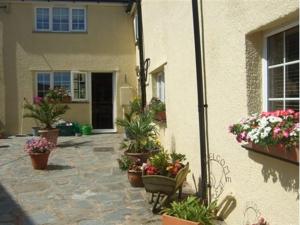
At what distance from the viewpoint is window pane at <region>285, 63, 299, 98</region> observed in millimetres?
3912

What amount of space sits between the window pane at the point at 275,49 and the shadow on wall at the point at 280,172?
94cm

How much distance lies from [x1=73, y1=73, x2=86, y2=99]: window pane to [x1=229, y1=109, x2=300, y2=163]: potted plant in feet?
44.9

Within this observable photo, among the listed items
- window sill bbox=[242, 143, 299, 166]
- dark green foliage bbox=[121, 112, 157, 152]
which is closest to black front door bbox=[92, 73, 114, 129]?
dark green foliage bbox=[121, 112, 157, 152]

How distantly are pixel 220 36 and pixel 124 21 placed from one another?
12089 millimetres

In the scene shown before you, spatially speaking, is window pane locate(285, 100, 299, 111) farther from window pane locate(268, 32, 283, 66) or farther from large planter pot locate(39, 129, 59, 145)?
large planter pot locate(39, 129, 59, 145)

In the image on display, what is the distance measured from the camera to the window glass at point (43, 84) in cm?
1684

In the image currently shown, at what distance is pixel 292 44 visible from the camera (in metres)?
3.96

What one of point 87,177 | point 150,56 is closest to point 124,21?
point 150,56

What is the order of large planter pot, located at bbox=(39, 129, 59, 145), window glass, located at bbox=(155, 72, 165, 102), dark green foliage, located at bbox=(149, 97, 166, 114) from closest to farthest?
dark green foliage, located at bbox=(149, 97, 166, 114)
window glass, located at bbox=(155, 72, 165, 102)
large planter pot, located at bbox=(39, 129, 59, 145)

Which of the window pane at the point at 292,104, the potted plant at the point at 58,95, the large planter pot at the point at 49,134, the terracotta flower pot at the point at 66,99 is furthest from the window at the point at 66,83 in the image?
the window pane at the point at 292,104

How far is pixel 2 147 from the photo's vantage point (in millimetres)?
13297

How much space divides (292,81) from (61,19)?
1421cm

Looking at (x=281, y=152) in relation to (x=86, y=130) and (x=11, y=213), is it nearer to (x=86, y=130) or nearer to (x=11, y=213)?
(x=11, y=213)

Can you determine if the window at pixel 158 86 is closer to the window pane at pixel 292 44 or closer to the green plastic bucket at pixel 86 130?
the green plastic bucket at pixel 86 130
